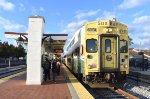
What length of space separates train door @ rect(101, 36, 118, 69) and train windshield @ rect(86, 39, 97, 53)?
1.40 feet

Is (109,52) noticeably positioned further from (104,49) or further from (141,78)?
(141,78)

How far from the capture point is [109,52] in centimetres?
1981

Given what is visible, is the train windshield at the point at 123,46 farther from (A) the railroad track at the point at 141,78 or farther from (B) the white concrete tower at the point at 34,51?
(A) the railroad track at the point at 141,78

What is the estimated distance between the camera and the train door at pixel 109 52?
19.8 m

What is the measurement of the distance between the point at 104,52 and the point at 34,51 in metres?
3.95

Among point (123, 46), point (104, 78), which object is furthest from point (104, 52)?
point (104, 78)

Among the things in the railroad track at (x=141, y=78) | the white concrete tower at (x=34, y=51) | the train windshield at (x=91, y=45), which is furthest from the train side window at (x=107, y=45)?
the railroad track at (x=141, y=78)

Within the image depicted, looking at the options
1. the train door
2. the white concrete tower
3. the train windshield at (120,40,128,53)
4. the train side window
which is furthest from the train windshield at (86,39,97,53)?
the white concrete tower

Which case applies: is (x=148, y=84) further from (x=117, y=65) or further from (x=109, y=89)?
(x=117, y=65)

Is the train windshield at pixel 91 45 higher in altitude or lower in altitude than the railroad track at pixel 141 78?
higher

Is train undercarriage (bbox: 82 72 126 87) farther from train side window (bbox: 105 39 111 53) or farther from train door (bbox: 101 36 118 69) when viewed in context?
train side window (bbox: 105 39 111 53)

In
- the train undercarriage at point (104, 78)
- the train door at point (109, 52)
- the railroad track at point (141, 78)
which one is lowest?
the railroad track at point (141, 78)

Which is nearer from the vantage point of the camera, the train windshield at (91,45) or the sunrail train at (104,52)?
the sunrail train at (104,52)

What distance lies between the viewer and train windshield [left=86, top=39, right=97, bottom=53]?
19.8m
